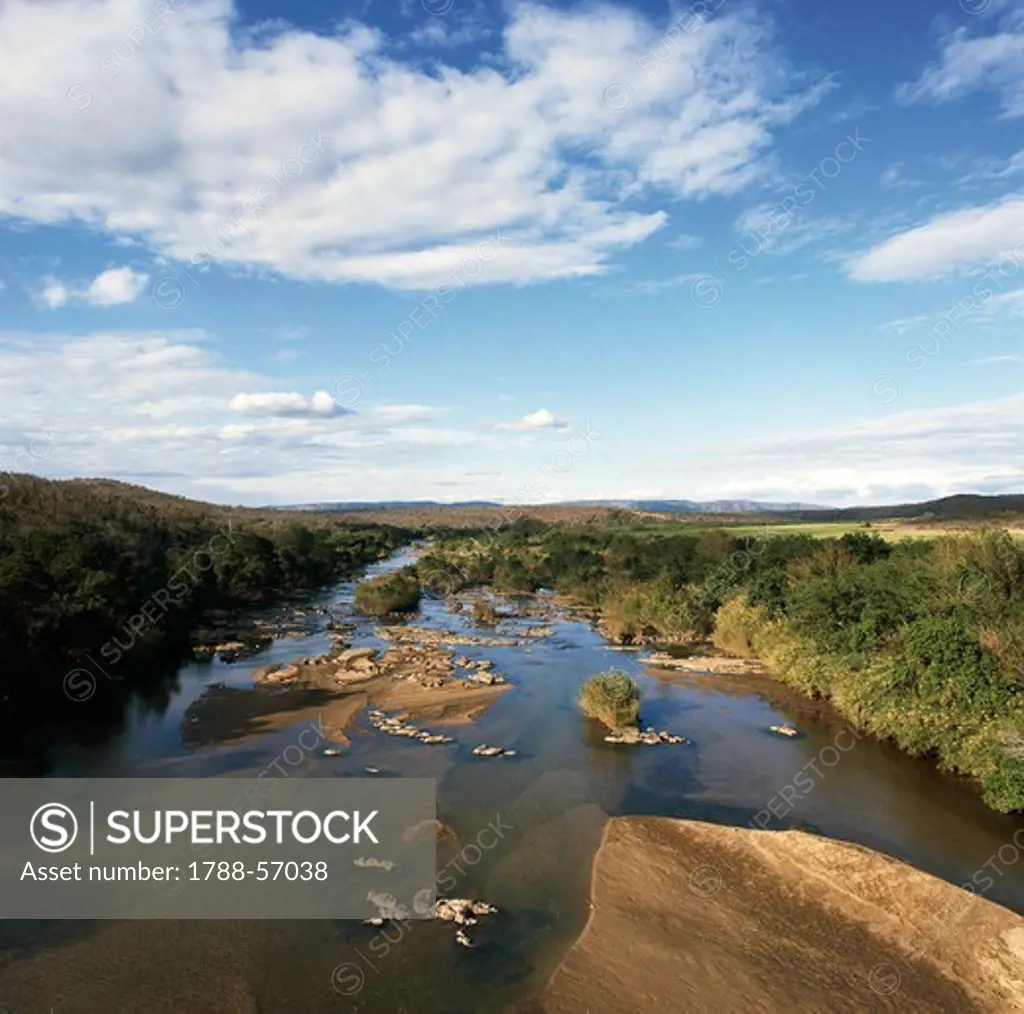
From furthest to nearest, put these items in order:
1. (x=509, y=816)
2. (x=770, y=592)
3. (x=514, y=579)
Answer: (x=514, y=579) → (x=770, y=592) → (x=509, y=816)

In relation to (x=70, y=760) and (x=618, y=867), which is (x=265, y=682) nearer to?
(x=70, y=760)

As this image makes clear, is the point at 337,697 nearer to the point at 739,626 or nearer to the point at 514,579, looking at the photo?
the point at 739,626

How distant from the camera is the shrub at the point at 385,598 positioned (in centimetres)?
6009

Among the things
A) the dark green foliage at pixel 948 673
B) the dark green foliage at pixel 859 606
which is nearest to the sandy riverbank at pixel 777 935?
the dark green foliage at pixel 948 673

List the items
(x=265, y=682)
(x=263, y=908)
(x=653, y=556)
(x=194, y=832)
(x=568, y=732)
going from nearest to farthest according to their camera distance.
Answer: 1. (x=263, y=908)
2. (x=194, y=832)
3. (x=568, y=732)
4. (x=265, y=682)
5. (x=653, y=556)

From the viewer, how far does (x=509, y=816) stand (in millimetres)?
22109

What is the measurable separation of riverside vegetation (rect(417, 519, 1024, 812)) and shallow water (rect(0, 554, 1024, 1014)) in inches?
57.8

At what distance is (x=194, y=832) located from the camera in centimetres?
2052

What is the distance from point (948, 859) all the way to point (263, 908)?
16954 millimetres

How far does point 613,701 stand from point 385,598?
1308 inches

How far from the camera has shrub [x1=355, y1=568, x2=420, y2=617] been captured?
197 ft

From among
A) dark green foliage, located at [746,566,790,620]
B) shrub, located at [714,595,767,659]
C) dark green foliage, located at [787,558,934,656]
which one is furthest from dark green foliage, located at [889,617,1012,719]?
shrub, located at [714,595,767,659]

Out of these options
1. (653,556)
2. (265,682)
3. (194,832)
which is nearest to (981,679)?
(194,832)

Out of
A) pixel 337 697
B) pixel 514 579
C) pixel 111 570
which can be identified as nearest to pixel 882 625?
pixel 337 697
